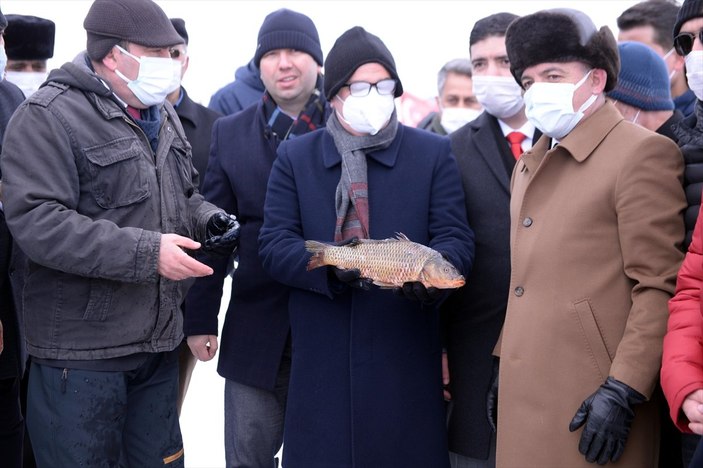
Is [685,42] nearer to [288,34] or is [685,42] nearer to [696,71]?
[696,71]

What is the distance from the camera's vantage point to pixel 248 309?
14.1 feet

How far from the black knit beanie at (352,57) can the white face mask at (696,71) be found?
1.31m

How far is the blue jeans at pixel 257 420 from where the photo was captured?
14.0 ft

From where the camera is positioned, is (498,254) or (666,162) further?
(498,254)

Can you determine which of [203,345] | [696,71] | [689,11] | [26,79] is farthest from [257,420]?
[26,79]

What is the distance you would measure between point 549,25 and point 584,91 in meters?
0.29

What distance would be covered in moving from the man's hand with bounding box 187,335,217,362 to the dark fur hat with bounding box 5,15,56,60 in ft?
8.44

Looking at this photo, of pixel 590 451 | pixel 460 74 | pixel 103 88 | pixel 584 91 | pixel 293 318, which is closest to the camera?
pixel 590 451

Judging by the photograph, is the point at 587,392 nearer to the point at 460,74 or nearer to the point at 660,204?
the point at 660,204

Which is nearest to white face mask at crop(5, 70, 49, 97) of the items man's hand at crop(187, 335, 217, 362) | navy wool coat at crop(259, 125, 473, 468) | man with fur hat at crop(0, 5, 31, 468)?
man with fur hat at crop(0, 5, 31, 468)

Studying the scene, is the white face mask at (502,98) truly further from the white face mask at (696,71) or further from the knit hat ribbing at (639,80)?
the white face mask at (696,71)

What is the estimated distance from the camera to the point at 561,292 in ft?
10.0

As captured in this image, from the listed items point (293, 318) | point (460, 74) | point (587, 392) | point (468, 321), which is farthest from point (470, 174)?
point (460, 74)

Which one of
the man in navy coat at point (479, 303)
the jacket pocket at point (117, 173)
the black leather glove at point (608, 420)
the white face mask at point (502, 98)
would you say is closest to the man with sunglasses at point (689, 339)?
the black leather glove at point (608, 420)
